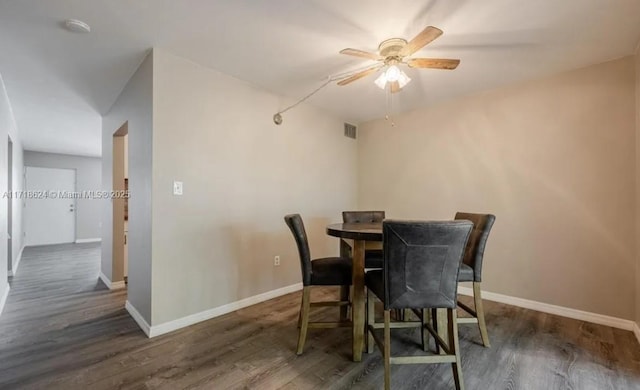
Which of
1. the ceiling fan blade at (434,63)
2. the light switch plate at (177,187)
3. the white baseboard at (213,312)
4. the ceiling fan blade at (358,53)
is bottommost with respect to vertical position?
the white baseboard at (213,312)

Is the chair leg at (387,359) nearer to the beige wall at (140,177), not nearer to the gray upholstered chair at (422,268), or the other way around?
the gray upholstered chair at (422,268)

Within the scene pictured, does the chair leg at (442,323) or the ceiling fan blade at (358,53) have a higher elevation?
the ceiling fan blade at (358,53)

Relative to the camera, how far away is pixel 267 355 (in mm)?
2033

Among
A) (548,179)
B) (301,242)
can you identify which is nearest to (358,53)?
(301,242)

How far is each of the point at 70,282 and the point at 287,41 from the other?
13.7 ft

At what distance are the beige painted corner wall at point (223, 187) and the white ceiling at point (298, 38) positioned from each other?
0.28 metres

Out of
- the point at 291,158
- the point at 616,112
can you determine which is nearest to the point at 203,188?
the point at 291,158

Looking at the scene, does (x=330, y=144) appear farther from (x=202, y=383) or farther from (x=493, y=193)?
(x=202, y=383)

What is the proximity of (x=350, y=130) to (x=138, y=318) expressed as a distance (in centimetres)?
340

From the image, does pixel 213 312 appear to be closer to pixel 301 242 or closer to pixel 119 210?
pixel 301 242

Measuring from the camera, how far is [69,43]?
2232mm

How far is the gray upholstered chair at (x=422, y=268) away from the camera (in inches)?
61.7

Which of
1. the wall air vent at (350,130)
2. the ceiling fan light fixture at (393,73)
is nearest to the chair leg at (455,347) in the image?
the ceiling fan light fixture at (393,73)

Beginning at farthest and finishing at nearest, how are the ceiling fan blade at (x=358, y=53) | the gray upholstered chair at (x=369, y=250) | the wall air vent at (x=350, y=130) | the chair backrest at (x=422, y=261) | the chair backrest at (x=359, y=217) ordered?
the wall air vent at (x=350, y=130)
the chair backrest at (x=359, y=217)
the gray upholstered chair at (x=369, y=250)
the ceiling fan blade at (x=358, y=53)
the chair backrest at (x=422, y=261)
